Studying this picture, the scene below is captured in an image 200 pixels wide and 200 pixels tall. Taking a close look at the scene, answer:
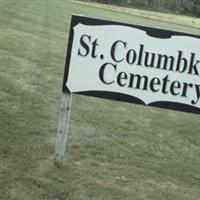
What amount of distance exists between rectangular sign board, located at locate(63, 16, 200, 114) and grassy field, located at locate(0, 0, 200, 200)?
80cm

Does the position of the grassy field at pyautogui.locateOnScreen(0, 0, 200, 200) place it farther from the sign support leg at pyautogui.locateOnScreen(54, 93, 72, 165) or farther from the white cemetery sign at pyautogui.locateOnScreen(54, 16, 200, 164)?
the white cemetery sign at pyautogui.locateOnScreen(54, 16, 200, 164)

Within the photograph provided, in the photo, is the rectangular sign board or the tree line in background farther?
the tree line in background

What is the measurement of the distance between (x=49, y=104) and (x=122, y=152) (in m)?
1.99

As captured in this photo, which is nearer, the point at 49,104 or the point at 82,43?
the point at 82,43

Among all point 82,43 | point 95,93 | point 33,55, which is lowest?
point 33,55

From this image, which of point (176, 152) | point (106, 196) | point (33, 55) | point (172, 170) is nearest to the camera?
point (106, 196)

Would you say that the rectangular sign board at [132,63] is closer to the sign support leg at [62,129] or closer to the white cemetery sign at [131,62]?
the white cemetery sign at [131,62]

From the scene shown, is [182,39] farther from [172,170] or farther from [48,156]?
[48,156]

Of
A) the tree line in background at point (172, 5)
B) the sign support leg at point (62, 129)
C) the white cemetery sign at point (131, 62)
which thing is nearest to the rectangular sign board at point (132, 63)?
the white cemetery sign at point (131, 62)

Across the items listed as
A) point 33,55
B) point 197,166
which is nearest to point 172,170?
point 197,166

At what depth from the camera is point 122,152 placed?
6332mm

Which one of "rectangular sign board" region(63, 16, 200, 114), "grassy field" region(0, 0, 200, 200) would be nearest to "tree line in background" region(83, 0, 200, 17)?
"grassy field" region(0, 0, 200, 200)

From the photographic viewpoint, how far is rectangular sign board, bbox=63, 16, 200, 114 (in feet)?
17.9

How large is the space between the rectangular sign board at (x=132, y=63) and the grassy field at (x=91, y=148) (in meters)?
0.80
